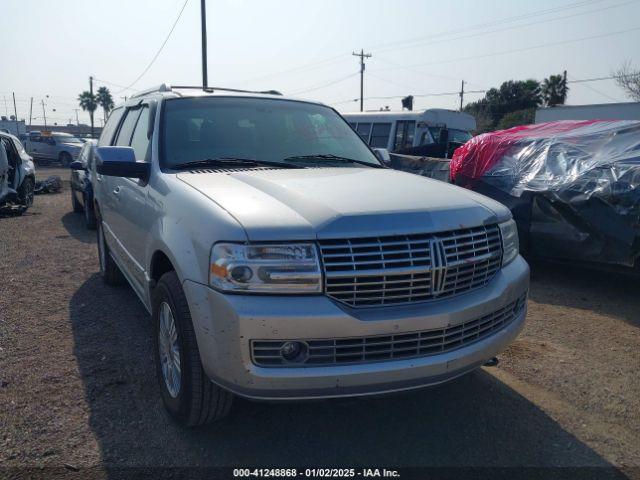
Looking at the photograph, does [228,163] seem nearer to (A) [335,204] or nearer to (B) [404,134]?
(A) [335,204]

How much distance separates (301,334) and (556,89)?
55.0 meters

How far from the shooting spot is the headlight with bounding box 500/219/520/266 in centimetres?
310

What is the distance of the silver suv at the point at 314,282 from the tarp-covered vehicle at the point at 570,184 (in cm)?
279

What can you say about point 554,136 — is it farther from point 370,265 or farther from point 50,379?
point 50,379

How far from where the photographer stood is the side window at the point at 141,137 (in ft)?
13.0

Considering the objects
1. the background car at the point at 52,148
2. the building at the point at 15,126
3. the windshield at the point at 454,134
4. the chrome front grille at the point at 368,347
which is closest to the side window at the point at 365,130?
the windshield at the point at 454,134

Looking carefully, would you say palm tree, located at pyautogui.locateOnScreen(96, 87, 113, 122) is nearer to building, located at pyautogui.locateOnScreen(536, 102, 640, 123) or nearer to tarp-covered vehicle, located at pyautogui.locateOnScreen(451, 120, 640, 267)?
building, located at pyautogui.locateOnScreen(536, 102, 640, 123)

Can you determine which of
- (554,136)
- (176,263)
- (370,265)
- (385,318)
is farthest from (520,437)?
(554,136)

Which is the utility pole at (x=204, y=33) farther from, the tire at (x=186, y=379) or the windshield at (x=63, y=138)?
the tire at (x=186, y=379)

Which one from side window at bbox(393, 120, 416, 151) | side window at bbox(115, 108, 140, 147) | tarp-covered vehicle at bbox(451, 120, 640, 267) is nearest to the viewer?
side window at bbox(115, 108, 140, 147)

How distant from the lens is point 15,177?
39.2 feet

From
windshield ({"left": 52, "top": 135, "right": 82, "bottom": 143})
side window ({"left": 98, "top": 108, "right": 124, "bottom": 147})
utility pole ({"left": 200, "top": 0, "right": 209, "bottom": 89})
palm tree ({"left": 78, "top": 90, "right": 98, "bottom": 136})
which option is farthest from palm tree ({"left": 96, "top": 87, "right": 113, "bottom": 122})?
side window ({"left": 98, "top": 108, "right": 124, "bottom": 147})

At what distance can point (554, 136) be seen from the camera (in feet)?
21.6

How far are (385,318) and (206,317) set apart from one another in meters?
0.81
